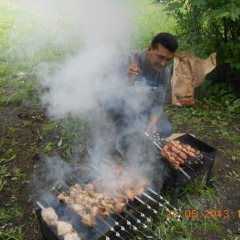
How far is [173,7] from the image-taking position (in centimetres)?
682

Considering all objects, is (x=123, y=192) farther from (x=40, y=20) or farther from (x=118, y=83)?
(x=40, y=20)

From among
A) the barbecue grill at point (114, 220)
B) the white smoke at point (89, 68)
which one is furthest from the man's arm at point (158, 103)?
the barbecue grill at point (114, 220)

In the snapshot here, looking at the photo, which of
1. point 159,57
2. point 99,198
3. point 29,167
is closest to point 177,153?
point 99,198

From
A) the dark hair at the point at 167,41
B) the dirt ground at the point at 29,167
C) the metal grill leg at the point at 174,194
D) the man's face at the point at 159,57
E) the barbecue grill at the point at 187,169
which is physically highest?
the dark hair at the point at 167,41

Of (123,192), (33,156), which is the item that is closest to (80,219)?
(123,192)

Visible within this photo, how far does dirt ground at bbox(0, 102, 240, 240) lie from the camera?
153 inches

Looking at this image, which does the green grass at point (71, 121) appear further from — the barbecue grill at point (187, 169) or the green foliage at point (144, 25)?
the barbecue grill at point (187, 169)

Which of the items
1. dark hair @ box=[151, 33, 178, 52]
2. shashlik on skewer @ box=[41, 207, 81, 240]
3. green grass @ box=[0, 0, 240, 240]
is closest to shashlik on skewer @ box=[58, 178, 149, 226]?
shashlik on skewer @ box=[41, 207, 81, 240]

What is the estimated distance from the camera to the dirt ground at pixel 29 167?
12.8ft

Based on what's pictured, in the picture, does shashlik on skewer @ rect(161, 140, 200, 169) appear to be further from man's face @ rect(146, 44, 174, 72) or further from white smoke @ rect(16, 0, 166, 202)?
man's face @ rect(146, 44, 174, 72)

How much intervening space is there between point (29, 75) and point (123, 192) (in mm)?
6043

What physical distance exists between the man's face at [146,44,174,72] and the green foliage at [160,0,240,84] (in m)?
2.49

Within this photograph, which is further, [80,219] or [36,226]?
[36,226]

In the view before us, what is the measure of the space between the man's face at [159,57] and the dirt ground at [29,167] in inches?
87.9
